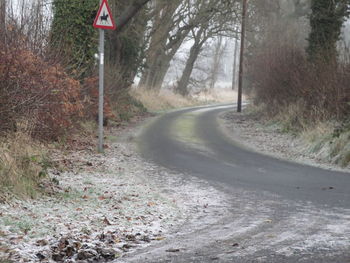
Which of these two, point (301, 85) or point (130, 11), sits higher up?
point (130, 11)

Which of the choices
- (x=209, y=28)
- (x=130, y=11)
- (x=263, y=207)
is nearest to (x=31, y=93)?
(x=263, y=207)

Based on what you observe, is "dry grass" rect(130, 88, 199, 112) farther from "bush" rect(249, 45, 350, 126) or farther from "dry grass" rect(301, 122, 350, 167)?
"dry grass" rect(301, 122, 350, 167)

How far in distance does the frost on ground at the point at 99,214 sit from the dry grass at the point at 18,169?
27 cm

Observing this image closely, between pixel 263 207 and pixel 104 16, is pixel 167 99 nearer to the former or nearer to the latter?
pixel 104 16

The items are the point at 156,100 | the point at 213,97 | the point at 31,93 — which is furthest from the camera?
the point at 213,97

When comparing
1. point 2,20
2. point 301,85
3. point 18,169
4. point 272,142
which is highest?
point 2,20

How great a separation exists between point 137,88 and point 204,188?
89.8ft

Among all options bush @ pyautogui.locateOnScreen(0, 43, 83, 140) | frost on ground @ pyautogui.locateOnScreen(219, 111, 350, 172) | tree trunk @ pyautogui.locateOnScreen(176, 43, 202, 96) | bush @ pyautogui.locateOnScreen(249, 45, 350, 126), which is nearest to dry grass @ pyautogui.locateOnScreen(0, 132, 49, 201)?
bush @ pyautogui.locateOnScreen(0, 43, 83, 140)

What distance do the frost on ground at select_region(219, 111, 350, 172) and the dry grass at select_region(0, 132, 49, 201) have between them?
22.3ft

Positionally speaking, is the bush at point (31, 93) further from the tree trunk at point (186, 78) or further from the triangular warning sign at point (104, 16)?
the tree trunk at point (186, 78)

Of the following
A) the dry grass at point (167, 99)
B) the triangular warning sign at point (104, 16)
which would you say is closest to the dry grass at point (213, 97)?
the dry grass at point (167, 99)

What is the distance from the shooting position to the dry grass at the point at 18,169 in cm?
753

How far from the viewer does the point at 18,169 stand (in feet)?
26.4

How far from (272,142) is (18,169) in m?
10.9
